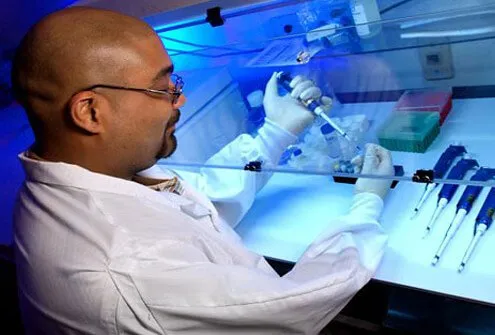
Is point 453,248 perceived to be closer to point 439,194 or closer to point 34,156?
point 439,194

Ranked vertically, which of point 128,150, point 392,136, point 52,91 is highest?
point 52,91

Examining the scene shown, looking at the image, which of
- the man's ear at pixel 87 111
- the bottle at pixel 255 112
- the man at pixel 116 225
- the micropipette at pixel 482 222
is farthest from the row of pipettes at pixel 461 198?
the man's ear at pixel 87 111

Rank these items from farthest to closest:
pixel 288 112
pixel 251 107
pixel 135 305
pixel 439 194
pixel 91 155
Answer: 1. pixel 251 107
2. pixel 288 112
3. pixel 439 194
4. pixel 91 155
5. pixel 135 305

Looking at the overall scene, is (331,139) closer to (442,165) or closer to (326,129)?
(326,129)

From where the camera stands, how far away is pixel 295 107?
1.33m

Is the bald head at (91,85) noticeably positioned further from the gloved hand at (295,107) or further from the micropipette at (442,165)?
the micropipette at (442,165)

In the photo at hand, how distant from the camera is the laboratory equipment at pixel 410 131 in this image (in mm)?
1148

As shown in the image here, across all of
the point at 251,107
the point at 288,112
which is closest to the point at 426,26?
the point at 288,112

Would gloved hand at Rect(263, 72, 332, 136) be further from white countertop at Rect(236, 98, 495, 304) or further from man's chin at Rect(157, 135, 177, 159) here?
man's chin at Rect(157, 135, 177, 159)

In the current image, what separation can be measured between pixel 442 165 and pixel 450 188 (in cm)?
12

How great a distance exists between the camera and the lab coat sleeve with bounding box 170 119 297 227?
1305 millimetres

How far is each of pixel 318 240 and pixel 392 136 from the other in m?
0.36

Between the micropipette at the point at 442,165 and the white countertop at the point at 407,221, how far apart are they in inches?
0.6

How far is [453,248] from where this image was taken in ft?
3.26
